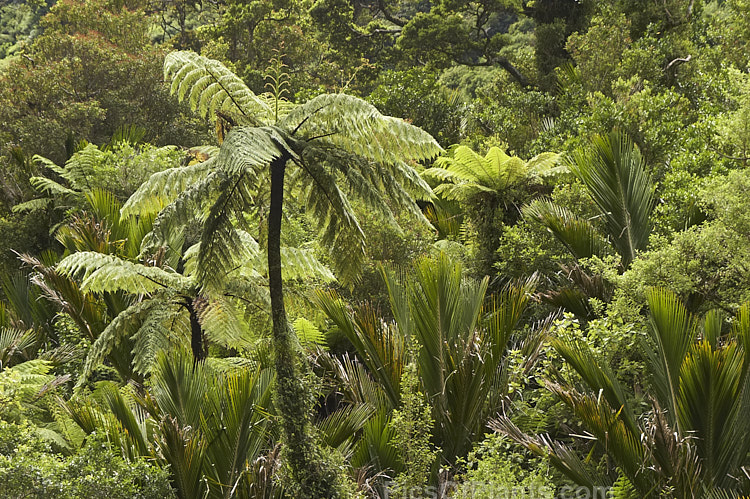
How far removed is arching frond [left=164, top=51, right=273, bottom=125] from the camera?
5.16 metres

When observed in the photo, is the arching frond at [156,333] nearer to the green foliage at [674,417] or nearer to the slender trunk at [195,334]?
the slender trunk at [195,334]

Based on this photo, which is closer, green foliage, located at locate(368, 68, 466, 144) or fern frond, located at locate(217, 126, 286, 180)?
fern frond, located at locate(217, 126, 286, 180)

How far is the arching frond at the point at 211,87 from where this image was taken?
16.9ft

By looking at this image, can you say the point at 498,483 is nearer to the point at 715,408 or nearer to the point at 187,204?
the point at 715,408

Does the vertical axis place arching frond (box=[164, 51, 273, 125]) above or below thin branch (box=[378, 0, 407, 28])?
below

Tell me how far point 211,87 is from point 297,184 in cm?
101

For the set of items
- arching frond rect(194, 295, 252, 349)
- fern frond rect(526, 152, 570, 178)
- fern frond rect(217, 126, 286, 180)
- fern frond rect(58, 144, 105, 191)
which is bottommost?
arching frond rect(194, 295, 252, 349)

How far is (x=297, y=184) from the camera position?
5.23m

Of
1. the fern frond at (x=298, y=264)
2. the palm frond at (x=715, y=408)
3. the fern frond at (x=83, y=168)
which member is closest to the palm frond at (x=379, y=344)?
the fern frond at (x=298, y=264)

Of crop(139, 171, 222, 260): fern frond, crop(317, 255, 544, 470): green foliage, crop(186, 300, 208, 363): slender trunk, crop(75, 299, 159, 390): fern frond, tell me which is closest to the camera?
crop(139, 171, 222, 260): fern frond

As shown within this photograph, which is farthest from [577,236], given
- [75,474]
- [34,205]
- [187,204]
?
[34,205]

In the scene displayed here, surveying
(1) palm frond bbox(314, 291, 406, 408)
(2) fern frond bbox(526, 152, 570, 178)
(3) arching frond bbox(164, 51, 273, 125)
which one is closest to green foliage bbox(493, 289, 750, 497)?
(1) palm frond bbox(314, 291, 406, 408)

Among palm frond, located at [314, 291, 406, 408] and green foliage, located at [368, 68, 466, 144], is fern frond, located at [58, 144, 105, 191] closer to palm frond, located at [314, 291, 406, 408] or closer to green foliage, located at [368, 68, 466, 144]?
green foliage, located at [368, 68, 466, 144]

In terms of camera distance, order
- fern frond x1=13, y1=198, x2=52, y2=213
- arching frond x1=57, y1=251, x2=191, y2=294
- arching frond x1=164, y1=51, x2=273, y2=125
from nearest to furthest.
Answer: arching frond x1=164, y1=51, x2=273, y2=125, arching frond x1=57, y1=251, x2=191, y2=294, fern frond x1=13, y1=198, x2=52, y2=213
